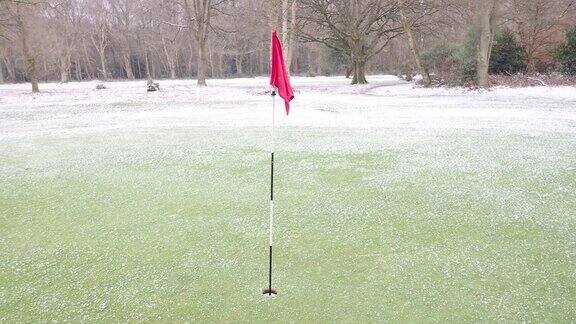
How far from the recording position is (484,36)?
69.4 ft

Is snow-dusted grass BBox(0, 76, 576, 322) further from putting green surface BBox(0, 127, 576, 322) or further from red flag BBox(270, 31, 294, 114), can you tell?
red flag BBox(270, 31, 294, 114)

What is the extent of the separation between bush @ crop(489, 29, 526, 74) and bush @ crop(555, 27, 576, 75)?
6.34 ft

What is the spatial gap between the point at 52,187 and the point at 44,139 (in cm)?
498

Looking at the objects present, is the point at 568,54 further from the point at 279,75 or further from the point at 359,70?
the point at 279,75

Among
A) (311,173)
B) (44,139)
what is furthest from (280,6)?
(311,173)

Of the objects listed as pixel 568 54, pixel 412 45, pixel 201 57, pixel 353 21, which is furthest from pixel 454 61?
pixel 201 57

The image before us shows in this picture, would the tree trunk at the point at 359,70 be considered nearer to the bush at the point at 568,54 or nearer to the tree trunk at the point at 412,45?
the tree trunk at the point at 412,45

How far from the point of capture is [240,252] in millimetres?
4395

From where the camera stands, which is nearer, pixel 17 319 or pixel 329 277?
pixel 17 319

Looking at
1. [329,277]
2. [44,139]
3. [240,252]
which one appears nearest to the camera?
[329,277]

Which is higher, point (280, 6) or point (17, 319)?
point (280, 6)

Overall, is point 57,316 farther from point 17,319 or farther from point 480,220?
point 480,220

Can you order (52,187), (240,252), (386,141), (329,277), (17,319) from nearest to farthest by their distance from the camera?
(17,319), (329,277), (240,252), (52,187), (386,141)

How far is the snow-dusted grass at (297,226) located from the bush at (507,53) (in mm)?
15696
